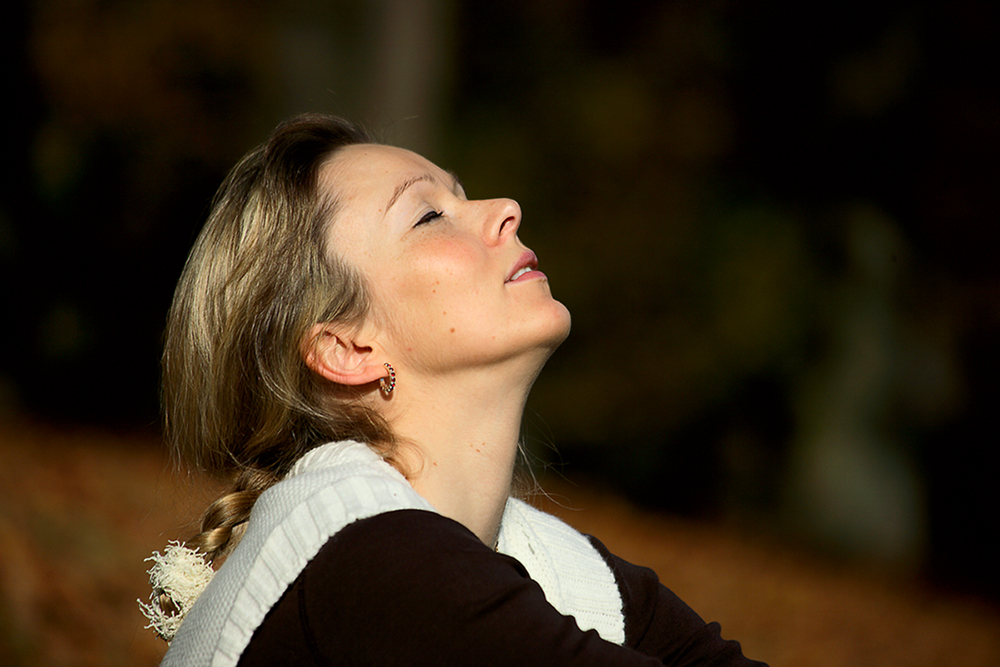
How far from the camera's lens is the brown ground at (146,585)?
401 centimetres

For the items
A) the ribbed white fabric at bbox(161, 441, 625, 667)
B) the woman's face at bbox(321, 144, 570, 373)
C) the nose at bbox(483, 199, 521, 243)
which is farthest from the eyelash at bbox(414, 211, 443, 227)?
the ribbed white fabric at bbox(161, 441, 625, 667)

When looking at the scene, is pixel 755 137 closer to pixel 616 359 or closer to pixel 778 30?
pixel 778 30

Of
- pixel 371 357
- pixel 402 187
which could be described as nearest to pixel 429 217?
pixel 402 187

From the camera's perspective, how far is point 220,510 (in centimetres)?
188

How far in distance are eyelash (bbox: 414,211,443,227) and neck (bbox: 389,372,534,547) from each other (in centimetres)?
35

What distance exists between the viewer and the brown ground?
4.01 metres

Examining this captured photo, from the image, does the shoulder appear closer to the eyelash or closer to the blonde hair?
the blonde hair

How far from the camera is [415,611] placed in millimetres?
1336

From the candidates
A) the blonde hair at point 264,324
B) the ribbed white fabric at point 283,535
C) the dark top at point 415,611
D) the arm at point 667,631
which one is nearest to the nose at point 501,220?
the blonde hair at point 264,324

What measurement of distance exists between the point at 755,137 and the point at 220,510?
6964 millimetres

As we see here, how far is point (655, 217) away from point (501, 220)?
20.9 feet

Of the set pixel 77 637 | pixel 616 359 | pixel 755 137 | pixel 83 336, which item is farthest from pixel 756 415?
pixel 83 336

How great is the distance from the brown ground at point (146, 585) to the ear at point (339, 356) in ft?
2.33

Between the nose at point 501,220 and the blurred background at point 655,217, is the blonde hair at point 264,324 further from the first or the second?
the blurred background at point 655,217
